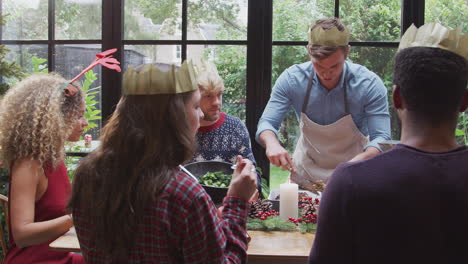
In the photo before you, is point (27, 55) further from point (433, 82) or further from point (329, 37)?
point (433, 82)

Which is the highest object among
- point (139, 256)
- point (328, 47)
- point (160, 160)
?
point (328, 47)

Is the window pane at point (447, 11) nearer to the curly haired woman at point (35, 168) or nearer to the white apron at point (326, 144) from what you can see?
the white apron at point (326, 144)

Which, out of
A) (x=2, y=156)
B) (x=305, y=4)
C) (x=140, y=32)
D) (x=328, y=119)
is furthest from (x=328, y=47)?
(x=2, y=156)

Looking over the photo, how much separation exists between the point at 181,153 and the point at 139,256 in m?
0.27

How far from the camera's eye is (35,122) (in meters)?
1.86

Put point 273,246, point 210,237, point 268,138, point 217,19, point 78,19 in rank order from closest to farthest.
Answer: point 210,237
point 273,246
point 268,138
point 217,19
point 78,19

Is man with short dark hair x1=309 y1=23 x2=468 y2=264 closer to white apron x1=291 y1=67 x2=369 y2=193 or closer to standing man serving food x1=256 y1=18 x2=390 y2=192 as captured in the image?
standing man serving food x1=256 y1=18 x2=390 y2=192

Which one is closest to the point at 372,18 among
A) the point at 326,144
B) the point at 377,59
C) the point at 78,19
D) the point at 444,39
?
the point at 377,59

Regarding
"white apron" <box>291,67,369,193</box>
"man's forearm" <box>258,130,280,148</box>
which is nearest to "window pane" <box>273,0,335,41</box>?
"white apron" <box>291,67,369,193</box>

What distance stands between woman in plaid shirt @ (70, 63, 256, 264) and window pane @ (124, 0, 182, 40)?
85.5 inches

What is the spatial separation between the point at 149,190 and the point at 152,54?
7.87 ft

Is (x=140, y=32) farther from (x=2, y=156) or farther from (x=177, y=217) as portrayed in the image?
(x=177, y=217)

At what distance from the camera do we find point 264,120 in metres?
2.86

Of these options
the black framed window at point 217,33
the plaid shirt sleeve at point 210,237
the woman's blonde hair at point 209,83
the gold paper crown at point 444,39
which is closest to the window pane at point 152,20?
the black framed window at point 217,33
